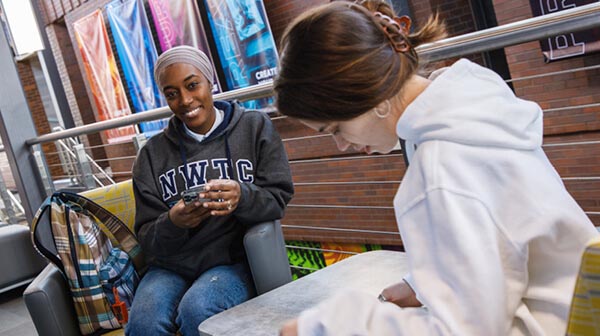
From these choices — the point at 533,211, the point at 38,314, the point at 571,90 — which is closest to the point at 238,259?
the point at 38,314

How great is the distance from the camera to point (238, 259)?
212cm

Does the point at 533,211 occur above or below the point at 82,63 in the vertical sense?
below

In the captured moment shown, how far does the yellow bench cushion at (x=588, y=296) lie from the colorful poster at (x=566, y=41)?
4.77 metres

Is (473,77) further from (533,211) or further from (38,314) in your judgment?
(38,314)

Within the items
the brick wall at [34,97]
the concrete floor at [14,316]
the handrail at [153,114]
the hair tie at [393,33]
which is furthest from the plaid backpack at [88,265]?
the brick wall at [34,97]

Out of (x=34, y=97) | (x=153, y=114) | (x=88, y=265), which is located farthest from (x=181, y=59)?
(x=34, y=97)

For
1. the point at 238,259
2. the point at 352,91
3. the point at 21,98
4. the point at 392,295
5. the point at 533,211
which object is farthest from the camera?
the point at 21,98

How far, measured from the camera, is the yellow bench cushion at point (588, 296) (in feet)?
1.68

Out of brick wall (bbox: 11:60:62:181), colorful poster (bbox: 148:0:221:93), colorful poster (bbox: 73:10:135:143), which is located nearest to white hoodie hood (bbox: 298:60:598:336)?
colorful poster (bbox: 148:0:221:93)

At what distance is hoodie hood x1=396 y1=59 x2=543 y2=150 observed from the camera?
2.77ft

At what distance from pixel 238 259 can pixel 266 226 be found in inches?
8.2

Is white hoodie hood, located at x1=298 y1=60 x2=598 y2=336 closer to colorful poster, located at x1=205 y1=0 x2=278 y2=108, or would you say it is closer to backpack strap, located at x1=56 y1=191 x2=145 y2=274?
backpack strap, located at x1=56 y1=191 x2=145 y2=274

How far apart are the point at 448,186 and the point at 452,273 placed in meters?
0.11

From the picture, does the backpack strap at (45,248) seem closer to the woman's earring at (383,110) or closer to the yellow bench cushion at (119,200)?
the yellow bench cushion at (119,200)
